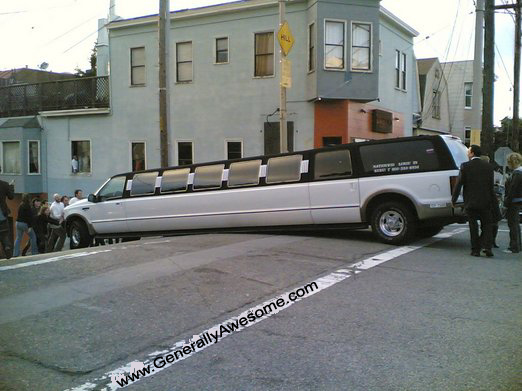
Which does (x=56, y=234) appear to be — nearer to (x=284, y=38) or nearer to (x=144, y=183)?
(x=144, y=183)

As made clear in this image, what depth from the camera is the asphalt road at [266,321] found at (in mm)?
3875

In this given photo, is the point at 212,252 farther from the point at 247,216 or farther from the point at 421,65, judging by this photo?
the point at 421,65

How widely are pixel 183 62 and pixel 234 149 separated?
4.51 metres

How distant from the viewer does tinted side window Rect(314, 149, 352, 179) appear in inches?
381

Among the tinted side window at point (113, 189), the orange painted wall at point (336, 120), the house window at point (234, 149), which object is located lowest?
the tinted side window at point (113, 189)

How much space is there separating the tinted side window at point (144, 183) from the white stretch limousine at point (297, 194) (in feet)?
0.08

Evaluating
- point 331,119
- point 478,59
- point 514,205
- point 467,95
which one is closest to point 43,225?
point 331,119

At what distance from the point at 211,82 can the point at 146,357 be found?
17821 millimetres

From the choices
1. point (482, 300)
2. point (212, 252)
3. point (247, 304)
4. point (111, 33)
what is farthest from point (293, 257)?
point (111, 33)

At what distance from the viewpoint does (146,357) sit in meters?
4.28

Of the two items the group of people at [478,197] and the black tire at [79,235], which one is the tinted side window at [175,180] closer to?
the black tire at [79,235]

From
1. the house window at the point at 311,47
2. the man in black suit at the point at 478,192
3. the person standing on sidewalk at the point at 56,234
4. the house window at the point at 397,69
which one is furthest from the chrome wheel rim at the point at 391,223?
the house window at the point at 397,69

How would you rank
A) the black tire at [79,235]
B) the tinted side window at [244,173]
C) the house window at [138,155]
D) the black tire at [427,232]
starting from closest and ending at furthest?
the black tire at [427,232], the tinted side window at [244,173], the black tire at [79,235], the house window at [138,155]

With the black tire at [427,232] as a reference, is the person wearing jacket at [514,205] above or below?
above
